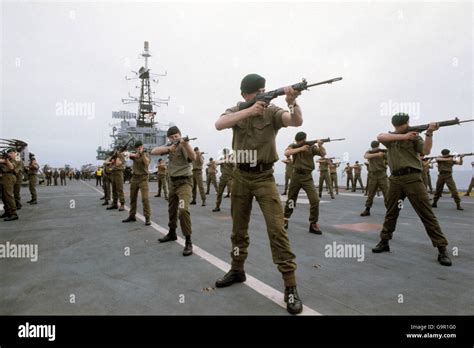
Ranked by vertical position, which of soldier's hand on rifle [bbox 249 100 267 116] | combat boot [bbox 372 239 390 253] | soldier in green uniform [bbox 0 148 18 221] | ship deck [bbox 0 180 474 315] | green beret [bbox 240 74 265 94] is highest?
green beret [bbox 240 74 265 94]

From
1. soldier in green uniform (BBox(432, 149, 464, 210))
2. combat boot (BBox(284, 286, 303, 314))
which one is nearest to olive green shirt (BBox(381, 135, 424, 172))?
combat boot (BBox(284, 286, 303, 314))

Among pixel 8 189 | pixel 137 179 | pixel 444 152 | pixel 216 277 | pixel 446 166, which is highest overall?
pixel 444 152

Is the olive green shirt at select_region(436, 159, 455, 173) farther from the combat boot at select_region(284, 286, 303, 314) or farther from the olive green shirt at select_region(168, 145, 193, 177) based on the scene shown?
the combat boot at select_region(284, 286, 303, 314)

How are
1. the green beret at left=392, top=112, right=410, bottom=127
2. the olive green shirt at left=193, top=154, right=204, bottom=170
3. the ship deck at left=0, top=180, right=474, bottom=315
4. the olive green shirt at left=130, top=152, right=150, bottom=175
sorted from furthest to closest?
the olive green shirt at left=193, top=154, right=204, bottom=170 → the olive green shirt at left=130, top=152, right=150, bottom=175 → the green beret at left=392, top=112, right=410, bottom=127 → the ship deck at left=0, top=180, right=474, bottom=315

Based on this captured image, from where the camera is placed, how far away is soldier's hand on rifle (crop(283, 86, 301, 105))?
2.91 metres

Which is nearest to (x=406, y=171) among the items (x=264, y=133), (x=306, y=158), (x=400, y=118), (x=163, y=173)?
(x=400, y=118)

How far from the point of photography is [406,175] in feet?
15.4

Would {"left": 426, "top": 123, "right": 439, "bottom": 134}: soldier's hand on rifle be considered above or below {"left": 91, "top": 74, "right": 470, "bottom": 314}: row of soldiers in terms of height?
above

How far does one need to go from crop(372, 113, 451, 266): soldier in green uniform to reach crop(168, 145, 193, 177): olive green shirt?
3.41m

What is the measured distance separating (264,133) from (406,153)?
114 inches

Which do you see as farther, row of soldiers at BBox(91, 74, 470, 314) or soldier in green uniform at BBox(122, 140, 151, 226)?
soldier in green uniform at BBox(122, 140, 151, 226)

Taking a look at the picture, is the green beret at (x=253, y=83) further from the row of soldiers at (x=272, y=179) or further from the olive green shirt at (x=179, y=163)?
the olive green shirt at (x=179, y=163)

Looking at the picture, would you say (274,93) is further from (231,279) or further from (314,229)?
(314,229)
